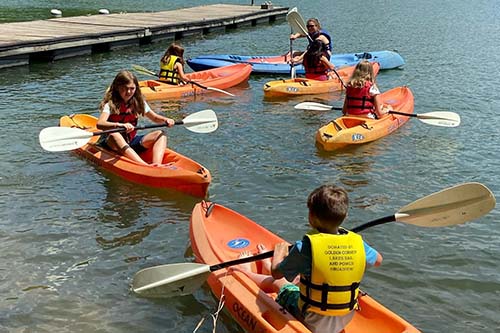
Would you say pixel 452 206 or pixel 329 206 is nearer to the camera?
pixel 329 206

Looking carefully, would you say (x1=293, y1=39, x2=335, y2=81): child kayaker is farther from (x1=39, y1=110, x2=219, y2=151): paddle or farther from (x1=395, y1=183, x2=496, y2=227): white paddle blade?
(x1=395, y1=183, x2=496, y2=227): white paddle blade

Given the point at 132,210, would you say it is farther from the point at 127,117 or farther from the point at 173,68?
the point at 173,68

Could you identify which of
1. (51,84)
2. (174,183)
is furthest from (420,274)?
(51,84)

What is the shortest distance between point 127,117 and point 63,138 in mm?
740

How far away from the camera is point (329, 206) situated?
10.8 ft

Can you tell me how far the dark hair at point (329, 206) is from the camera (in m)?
3.29

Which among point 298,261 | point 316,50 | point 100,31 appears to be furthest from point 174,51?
point 298,261

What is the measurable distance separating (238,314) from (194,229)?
1181 mm

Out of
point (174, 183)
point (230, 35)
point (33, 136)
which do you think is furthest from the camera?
point (230, 35)

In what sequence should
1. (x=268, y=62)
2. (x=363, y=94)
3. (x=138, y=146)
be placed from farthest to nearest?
(x=268, y=62)
(x=363, y=94)
(x=138, y=146)

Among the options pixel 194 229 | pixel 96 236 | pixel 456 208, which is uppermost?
pixel 456 208

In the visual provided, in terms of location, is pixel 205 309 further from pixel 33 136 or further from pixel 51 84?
pixel 51 84

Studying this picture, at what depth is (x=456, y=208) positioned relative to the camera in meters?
4.15

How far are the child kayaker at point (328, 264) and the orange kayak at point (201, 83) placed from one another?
25.3 ft
